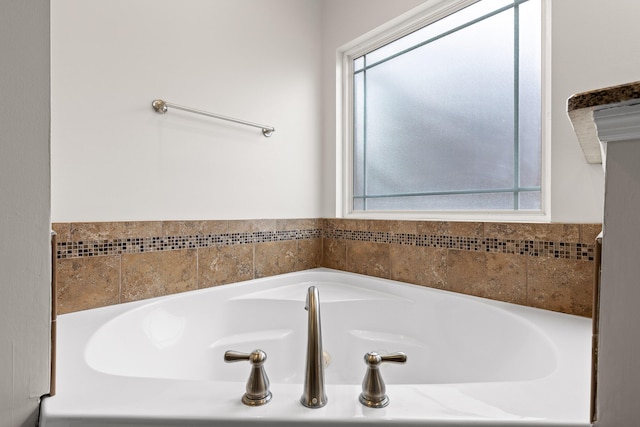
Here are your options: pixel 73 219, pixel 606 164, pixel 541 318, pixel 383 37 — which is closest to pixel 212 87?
pixel 73 219

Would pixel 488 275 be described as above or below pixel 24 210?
below

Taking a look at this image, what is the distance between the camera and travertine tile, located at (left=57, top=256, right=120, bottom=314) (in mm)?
1225

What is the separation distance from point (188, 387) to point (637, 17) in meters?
1.63

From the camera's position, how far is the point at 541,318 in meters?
1.15

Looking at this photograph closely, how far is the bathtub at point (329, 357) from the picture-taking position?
59 centimetres

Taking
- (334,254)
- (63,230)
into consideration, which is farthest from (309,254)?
(63,230)

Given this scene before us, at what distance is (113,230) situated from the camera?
1.33 meters

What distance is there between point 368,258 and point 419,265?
324mm

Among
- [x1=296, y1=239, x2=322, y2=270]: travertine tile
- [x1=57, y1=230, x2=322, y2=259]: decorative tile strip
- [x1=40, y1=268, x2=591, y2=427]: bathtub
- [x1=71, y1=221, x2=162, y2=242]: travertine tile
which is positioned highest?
[x1=71, y1=221, x2=162, y2=242]: travertine tile

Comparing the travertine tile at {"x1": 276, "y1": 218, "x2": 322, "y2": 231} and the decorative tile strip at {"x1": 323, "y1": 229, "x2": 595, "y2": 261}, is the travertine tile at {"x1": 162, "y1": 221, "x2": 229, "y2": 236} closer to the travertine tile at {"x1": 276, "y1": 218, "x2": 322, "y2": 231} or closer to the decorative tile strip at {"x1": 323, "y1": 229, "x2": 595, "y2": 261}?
the travertine tile at {"x1": 276, "y1": 218, "x2": 322, "y2": 231}

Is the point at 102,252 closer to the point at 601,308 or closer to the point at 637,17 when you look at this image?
the point at 601,308

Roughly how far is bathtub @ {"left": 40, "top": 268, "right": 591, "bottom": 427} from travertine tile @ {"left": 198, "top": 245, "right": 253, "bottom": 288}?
4.1 inches

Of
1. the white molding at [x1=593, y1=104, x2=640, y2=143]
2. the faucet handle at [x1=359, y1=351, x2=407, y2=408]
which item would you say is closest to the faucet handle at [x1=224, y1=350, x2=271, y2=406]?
the faucet handle at [x1=359, y1=351, x2=407, y2=408]

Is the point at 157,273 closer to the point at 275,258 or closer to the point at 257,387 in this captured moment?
the point at 275,258
